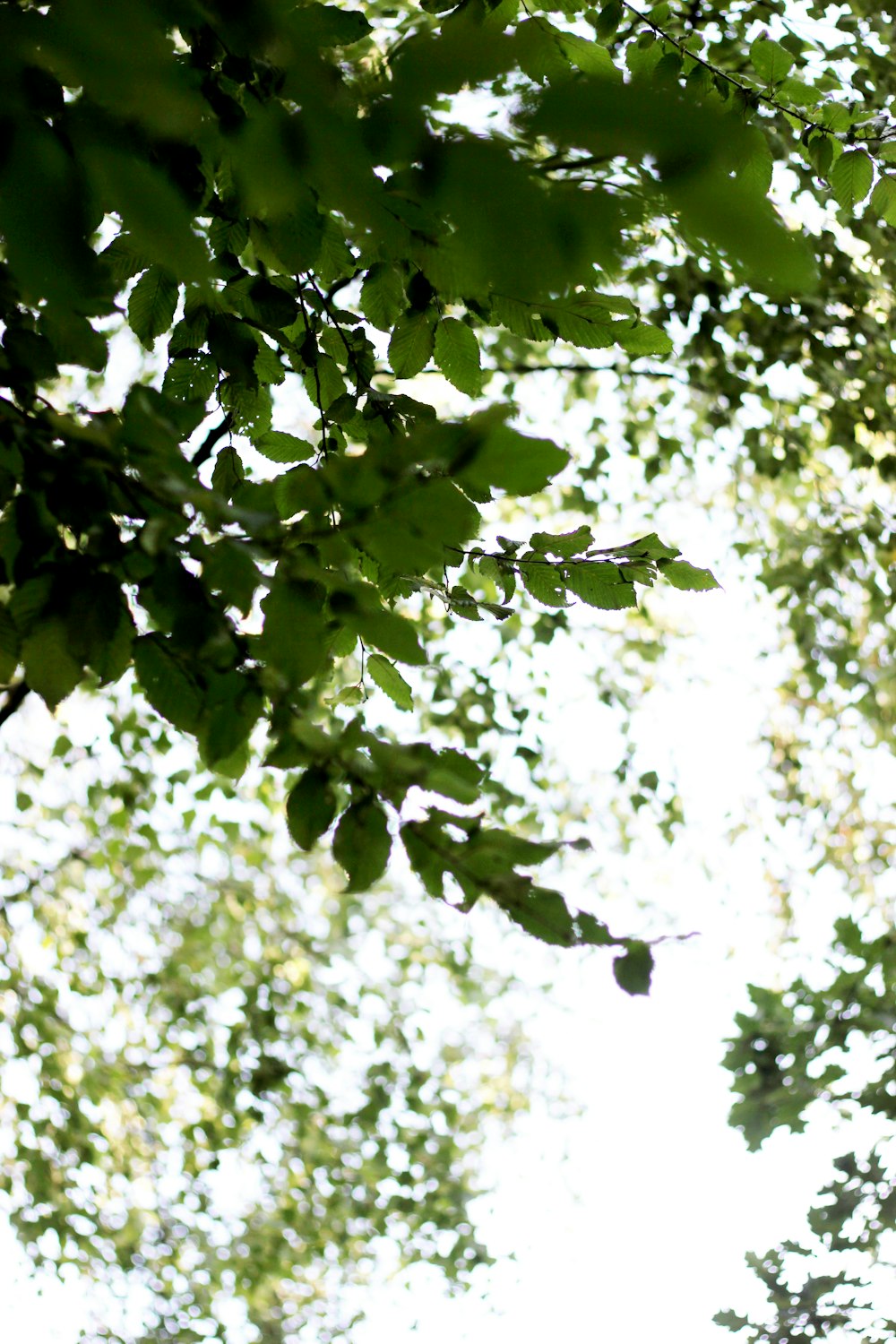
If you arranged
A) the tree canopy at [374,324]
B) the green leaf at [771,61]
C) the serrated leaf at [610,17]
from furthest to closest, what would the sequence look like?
the serrated leaf at [610,17]
the green leaf at [771,61]
the tree canopy at [374,324]

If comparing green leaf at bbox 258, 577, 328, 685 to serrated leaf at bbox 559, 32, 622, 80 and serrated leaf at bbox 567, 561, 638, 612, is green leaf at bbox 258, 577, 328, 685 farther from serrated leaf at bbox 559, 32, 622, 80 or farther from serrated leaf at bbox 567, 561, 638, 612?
serrated leaf at bbox 559, 32, 622, 80

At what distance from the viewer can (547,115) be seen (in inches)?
17.7

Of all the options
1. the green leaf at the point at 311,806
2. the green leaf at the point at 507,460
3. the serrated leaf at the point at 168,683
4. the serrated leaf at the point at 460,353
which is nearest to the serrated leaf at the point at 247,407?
the serrated leaf at the point at 460,353

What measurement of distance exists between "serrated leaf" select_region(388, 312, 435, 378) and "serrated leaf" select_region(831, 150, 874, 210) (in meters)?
0.73

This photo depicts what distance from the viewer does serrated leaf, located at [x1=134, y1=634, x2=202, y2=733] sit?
0.93 meters

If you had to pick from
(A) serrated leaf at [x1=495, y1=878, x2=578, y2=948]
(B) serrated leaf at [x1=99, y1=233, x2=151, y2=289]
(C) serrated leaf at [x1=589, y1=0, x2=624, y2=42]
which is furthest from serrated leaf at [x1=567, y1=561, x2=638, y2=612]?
(C) serrated leaf at [x1=589, y1=0, x2=624, y2=42]

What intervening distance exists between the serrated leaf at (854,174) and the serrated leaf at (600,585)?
0.79 meters

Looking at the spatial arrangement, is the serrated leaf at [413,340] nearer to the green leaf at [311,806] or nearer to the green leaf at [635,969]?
the green leaf at [311,806]

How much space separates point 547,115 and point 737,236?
10cm

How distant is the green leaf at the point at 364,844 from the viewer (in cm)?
82

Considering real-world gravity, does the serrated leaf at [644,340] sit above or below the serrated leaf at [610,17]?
below

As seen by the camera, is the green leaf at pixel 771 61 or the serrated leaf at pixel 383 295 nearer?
the serrated leaf at pixel 383 295

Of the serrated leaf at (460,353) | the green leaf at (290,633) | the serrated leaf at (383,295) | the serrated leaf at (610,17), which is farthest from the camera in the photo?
the serrated leaf at (610,17)

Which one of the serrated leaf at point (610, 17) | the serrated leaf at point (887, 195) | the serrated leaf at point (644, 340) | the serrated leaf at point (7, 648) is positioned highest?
the serrated leaf at point (610, 17)
